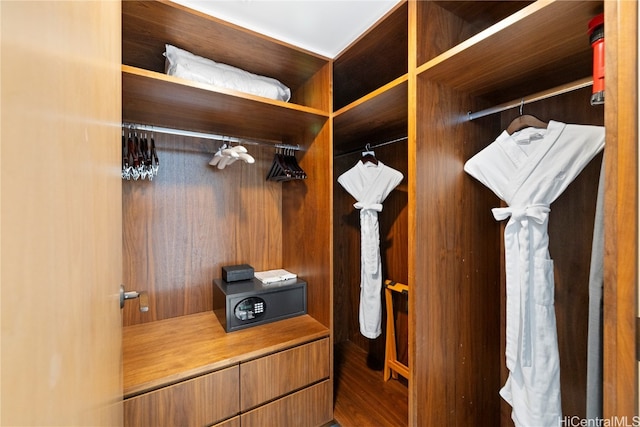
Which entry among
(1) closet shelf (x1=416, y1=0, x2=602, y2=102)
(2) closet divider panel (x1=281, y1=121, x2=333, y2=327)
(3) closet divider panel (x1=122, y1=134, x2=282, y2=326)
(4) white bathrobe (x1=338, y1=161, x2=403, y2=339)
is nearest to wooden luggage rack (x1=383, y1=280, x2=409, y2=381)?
(4) white bathrobe (x1=338, y1=161, x2=403, y2=339)

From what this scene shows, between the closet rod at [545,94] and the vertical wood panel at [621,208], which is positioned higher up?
the closet rod at [545,94]

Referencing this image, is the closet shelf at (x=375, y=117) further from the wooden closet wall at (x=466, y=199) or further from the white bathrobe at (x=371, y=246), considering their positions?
the white bathrobe at (x=371, y=246)

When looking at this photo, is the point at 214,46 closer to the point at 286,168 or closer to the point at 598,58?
the point at 286,168

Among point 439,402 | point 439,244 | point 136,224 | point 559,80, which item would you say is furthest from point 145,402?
point 559,80

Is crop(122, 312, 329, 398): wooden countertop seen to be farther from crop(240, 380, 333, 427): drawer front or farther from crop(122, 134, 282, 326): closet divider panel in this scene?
crop(240, 380, 333, 427): drawer front

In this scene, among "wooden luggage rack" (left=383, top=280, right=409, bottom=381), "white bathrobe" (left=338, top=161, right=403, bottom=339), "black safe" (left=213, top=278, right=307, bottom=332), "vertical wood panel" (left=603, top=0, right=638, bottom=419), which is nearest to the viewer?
"vertical wood panel" (left=603, top=0, right=638, bottom=419)

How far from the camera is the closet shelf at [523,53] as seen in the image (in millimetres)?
759

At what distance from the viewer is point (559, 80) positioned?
1097mm

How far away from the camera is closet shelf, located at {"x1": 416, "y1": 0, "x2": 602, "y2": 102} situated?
0.76m

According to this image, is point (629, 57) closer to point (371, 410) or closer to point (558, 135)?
point (558, 135)

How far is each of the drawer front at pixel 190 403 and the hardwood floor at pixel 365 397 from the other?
0.74 metres

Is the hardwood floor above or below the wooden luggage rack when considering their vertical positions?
below

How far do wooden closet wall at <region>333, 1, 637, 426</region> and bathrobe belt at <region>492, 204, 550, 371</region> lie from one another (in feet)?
0.69

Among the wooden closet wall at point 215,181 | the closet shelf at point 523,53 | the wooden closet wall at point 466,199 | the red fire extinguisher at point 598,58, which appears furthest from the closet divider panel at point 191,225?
the red fire extinguisher at point 598,58
